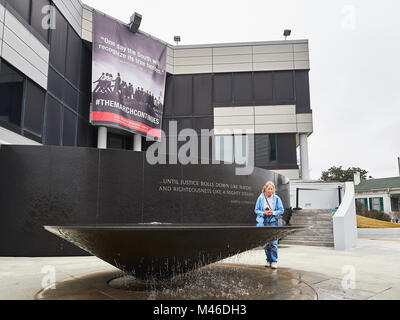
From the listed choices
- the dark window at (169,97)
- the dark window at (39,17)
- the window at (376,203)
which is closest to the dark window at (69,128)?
the dark window at (39,17)

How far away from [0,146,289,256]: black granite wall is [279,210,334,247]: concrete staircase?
4.35 m

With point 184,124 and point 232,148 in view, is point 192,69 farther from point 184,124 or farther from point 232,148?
point 232,148

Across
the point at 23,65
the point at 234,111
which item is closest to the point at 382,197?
the point at 234,111

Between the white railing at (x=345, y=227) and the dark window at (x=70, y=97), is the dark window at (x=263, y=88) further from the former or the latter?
the dark window at (x=70, y=97)

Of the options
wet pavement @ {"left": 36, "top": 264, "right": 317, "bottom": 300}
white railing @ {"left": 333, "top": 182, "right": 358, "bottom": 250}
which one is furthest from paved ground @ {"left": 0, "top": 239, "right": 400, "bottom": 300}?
white railing @ {"left": 333, "top": 182, "right": 358, "bottom": 250}

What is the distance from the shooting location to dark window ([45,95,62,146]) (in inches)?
548

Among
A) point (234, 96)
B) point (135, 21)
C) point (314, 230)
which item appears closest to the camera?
point (314, 230)

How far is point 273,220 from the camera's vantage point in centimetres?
660

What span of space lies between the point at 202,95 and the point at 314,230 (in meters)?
11.9

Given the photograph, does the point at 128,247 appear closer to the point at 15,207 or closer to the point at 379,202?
the point at 15,207

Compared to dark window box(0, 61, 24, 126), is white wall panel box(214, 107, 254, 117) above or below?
above

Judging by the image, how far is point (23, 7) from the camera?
12.0 metres

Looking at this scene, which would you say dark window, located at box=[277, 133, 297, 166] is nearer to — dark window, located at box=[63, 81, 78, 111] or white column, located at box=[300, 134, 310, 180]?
white column, located at box=[300, 134, 310, 180]
